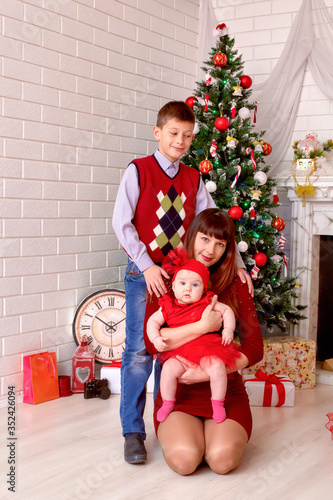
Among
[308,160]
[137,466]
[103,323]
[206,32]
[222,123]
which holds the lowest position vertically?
[137,466]

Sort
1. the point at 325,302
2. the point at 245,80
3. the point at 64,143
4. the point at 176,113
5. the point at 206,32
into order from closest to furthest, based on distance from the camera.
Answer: the point at 176,113 < the point at 64,143 < the point at 245,80 < the point at 325,302 < the point at 206,32

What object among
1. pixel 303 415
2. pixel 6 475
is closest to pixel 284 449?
pixel 303 415

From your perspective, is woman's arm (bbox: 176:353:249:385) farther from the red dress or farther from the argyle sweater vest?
the argyle sweater vest

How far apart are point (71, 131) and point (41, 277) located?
2.87ft

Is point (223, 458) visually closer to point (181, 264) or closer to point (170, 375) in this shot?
point (170, 375)

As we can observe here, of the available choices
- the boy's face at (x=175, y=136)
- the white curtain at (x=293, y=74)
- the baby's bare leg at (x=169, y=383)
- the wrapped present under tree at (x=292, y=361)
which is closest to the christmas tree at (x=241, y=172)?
the wrapped present under tree at (x=292, y=361)

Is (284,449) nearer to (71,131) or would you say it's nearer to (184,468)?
(184,468)

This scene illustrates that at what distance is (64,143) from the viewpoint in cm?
351

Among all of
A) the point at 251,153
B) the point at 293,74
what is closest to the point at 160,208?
the point at 251,153

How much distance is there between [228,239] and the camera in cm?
247

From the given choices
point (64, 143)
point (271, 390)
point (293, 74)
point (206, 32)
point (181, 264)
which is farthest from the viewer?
point (206, 32)

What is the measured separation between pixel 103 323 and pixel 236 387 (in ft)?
4.44

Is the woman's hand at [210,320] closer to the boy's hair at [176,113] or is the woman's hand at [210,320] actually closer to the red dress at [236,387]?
the red dress at [236,387]

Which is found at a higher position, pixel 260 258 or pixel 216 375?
pixel 260 258
